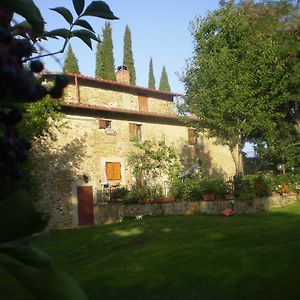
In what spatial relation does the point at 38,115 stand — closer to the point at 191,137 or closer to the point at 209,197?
the point at 209,197

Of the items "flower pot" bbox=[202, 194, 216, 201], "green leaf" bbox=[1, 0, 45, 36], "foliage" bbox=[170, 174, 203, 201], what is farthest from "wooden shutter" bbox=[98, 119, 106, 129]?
"green leaf" bbox=[1, 0, 45, 36]

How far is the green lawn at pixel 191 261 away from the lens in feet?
23.5

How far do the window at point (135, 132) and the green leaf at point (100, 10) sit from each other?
2365cm

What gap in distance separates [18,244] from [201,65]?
893 inches

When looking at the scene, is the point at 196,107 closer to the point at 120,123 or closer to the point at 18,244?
the point at 120,123

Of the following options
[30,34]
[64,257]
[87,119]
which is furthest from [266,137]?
[30,34]

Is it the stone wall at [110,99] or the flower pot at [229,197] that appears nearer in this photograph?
the flower pot at [229,197]

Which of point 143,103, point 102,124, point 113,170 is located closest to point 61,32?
point 102,124

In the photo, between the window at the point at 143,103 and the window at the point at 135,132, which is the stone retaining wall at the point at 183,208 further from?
the window at the point at 143,103

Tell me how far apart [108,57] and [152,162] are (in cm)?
1826

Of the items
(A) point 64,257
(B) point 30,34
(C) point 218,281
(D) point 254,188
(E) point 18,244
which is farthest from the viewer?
(D) point 254,188

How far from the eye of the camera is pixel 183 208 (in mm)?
20547

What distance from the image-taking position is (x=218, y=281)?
753cm

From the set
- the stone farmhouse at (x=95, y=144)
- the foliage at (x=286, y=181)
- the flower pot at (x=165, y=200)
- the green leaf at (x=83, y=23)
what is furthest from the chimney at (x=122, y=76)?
the green leaf at (x=83, y=23)
